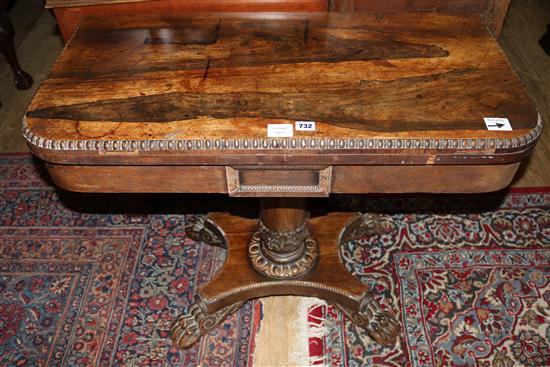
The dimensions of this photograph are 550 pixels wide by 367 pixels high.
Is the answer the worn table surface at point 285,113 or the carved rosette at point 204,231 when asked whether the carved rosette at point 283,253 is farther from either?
the worn table surface at point 285,113

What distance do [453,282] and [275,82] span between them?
1.03 m

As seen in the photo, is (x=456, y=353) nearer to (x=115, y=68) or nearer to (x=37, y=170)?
(x=115, y=68)

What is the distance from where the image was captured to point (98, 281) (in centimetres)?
183

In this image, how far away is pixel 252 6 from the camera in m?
1.55

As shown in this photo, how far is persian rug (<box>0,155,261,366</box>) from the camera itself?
165 centimetres

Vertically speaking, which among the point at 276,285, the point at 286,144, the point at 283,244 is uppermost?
the point at 286,144

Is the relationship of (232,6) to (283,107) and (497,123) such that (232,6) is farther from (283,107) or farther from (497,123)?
(497,123)

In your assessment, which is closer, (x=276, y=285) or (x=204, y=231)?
(x=276, y=285)

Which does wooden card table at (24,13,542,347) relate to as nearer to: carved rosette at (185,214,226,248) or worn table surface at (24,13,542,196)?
worn table surface at (24,13,542,196)

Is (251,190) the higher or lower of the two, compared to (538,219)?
higher

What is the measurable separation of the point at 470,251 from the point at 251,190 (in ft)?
3.54

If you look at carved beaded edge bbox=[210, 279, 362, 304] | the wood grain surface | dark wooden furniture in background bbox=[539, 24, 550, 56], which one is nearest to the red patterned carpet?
carved beaded edge bbox=[210, 279, 362, 304]

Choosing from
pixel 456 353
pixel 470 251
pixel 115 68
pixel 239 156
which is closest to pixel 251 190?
pixel 239 156

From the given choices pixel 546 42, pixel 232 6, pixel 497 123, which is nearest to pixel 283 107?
pixel 497 123
